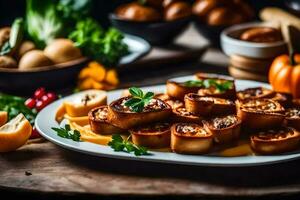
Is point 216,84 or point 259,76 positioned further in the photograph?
point 259,76

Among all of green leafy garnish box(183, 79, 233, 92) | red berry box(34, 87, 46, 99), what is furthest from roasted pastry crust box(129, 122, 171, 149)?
red berry box(34, 87, 46, 99)

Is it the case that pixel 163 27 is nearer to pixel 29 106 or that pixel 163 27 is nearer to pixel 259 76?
pixel 259 76

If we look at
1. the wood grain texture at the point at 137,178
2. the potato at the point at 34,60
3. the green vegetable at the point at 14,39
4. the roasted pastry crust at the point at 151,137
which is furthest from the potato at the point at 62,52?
the roasted pastry crust at the point at 151,137

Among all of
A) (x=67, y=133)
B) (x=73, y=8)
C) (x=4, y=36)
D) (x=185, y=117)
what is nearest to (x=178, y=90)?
(x=185, y=117)

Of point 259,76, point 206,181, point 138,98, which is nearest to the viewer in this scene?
point 206,181

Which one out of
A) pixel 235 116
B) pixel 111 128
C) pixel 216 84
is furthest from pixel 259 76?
pixel 111 128

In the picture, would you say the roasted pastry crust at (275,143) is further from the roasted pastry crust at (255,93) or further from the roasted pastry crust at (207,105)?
the roasted pastry crust at (255,93)

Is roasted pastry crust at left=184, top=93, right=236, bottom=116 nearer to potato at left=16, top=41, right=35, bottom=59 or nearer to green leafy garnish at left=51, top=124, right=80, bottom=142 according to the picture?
green leafy garnish at left=51, top=124, right=80, bottom=142
